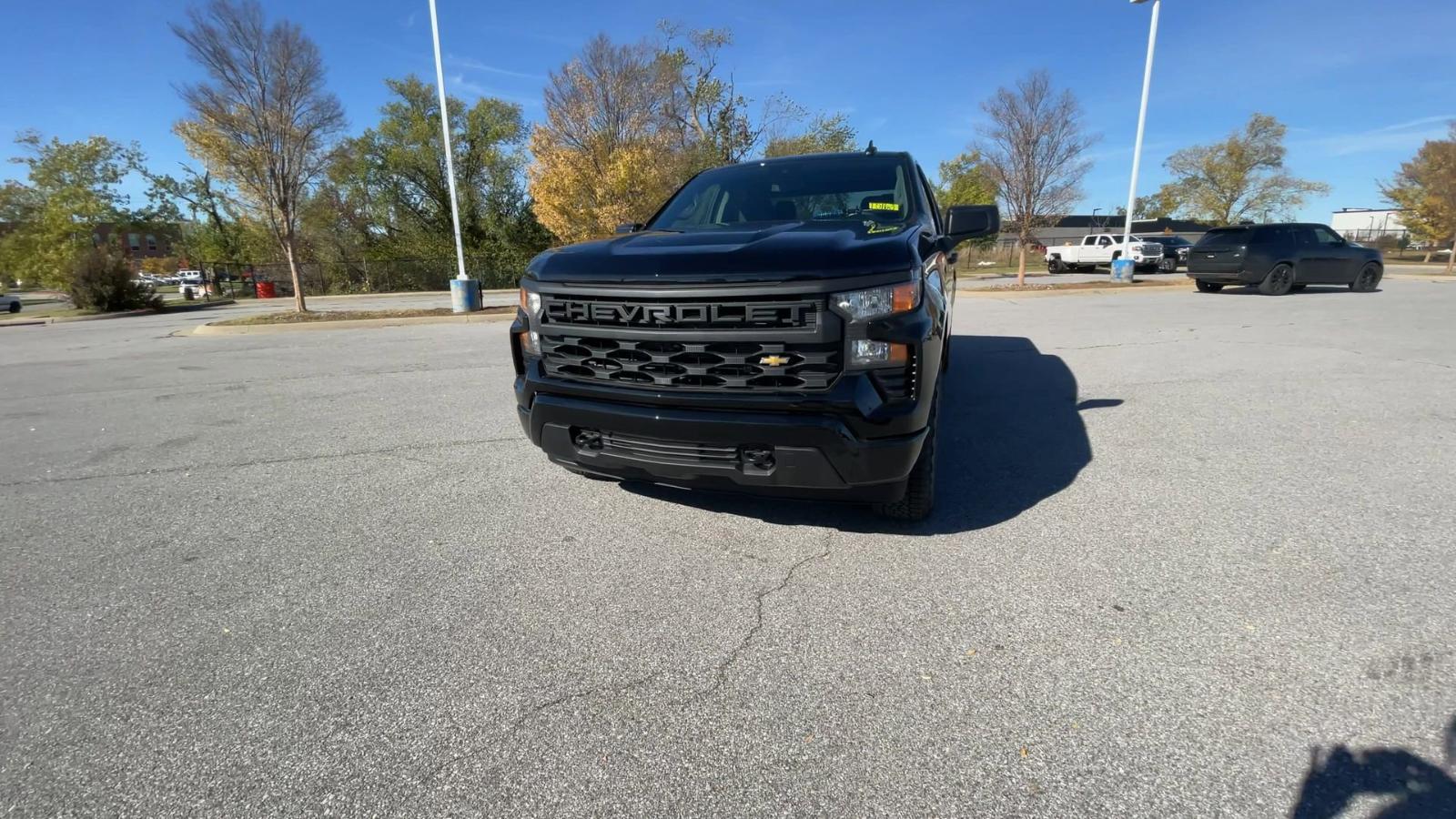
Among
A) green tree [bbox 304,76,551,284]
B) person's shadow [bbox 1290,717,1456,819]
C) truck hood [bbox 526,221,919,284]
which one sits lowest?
person's shadow [bbox 1290,717,1456,819]

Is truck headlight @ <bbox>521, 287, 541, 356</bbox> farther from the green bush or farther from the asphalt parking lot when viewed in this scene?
the green bush

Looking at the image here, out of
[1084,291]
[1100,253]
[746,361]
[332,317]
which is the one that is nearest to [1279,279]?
[1084,291]

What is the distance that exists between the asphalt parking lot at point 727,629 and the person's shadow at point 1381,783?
19 millimetres

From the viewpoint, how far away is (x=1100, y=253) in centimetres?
2881

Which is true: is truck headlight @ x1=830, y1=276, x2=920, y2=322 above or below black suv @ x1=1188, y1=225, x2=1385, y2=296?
below

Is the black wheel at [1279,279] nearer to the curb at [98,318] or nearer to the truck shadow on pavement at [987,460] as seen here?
the truck shadow on pavement at [987,460]

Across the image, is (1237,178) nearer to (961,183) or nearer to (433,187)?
(961,183)

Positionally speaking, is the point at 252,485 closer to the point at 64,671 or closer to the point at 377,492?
the point at 377,492

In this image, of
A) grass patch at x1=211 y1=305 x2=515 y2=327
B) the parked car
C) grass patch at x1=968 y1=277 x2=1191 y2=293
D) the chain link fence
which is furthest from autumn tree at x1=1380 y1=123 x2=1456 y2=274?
the chain link fence

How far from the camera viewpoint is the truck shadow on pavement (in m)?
3.21

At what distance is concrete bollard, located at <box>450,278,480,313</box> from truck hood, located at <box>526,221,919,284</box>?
1436 cm

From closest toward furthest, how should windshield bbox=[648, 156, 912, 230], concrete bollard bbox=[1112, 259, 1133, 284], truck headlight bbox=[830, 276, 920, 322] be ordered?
truck headlight bbox=[830, 276, 920, 322], windshield bbox=[648, 156, 912, 230], concrete bollard bbox=[1112, 259, 1133, 284]

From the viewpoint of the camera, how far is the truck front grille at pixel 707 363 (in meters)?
2.47

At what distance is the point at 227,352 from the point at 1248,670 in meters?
12.8
